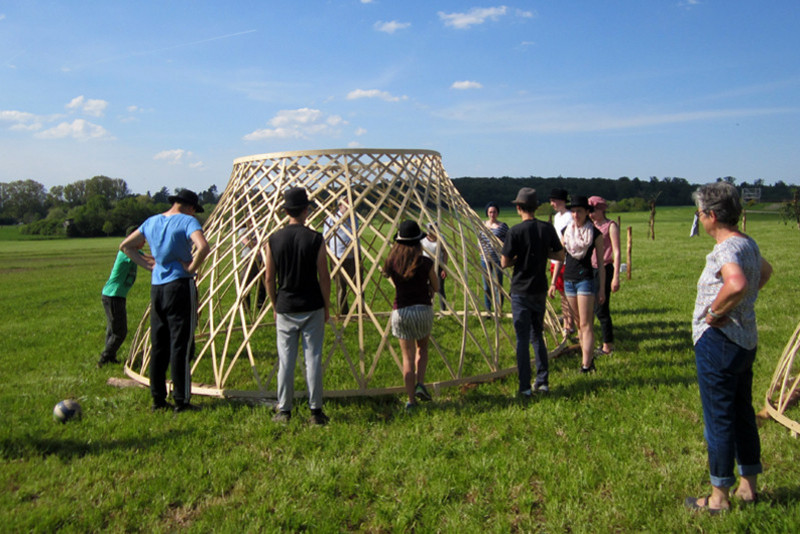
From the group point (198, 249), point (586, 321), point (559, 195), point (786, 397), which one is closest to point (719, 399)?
point (786, 397)

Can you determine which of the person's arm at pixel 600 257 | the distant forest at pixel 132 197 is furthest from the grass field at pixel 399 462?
the distant forest at pixel 132 197

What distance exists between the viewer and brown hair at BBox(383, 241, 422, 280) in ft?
14.9

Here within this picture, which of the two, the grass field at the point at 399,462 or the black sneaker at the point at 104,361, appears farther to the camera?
the black sneaker at the point at 104,361

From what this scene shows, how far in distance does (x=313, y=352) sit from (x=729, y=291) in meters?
3.03

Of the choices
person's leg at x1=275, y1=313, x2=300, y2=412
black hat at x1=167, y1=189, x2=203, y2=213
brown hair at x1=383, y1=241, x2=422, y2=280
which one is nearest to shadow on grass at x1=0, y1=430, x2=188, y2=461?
person's leg at x1=275, y1=313, x2=300, y2=412

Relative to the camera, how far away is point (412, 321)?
4578 mm

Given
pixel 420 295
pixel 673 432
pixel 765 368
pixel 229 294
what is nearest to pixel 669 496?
pixel 673 432

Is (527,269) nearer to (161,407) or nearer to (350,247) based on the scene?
(350,247)

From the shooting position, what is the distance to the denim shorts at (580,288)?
538 cm

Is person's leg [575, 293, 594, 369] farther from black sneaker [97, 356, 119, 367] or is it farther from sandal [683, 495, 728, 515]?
black sneaker [97, 356, 119, 367]

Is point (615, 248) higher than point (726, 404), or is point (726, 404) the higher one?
point (615, 248)

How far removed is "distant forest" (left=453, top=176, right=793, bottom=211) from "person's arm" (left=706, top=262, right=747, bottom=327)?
54072 mm

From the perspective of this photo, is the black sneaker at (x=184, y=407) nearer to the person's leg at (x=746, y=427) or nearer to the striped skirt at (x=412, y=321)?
the striped skirt at (x=412, y=321)

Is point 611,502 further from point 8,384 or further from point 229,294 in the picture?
point 229,294
